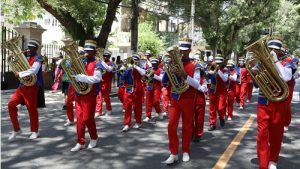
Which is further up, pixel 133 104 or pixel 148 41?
pixel 148 41

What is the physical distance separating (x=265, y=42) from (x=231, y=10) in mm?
29747

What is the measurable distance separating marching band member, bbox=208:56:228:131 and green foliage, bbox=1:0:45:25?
38.0 ft

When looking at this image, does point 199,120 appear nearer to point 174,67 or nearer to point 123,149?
point 123,149

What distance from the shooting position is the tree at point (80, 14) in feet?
60.3

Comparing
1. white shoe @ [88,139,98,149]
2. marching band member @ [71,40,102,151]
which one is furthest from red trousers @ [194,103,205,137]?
marching band member @ [71,40,102,151]

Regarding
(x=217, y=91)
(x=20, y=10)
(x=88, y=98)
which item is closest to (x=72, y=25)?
(x=20, y=10)

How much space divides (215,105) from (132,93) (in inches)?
73.2

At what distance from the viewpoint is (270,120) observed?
20.8 feet

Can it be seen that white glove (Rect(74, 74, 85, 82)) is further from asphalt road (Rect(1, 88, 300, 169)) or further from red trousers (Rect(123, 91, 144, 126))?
red trousers (Rect(123, 91, 144, 126))

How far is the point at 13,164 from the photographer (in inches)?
266

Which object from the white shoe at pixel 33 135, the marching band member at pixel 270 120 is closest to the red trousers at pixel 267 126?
the marching band member at pixel 270 120

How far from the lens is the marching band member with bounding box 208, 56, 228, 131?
10.2m

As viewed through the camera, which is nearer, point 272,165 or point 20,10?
point 272,165

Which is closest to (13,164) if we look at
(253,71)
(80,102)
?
(80,102)
